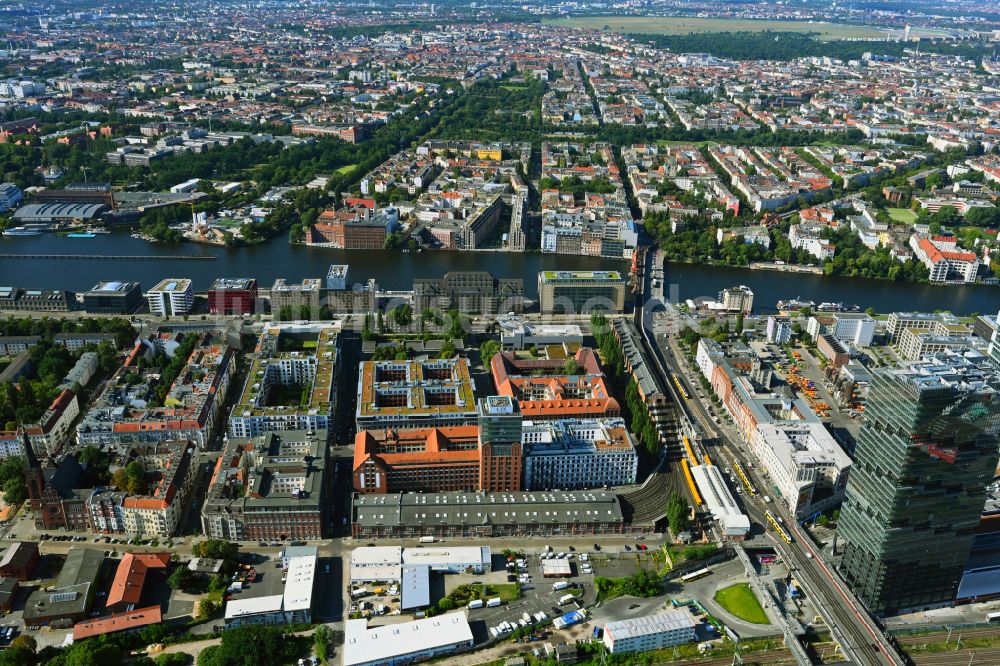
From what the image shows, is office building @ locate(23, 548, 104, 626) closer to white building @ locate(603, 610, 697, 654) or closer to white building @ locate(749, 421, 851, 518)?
white building @ locate(603, 610, 697, 654)

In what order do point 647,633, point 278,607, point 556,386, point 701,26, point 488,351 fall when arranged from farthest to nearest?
point 701,26 → point 488,351 → point 556,386 → point 278,607 → point 647,633

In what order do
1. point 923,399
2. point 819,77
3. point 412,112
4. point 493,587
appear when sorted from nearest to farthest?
point 923,399, point 493,587, point 412,112, point 819,77

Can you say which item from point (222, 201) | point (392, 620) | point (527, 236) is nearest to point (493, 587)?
point (392, 620)

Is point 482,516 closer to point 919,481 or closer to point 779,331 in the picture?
point 919,481

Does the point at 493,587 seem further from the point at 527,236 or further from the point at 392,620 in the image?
the point at 527,236

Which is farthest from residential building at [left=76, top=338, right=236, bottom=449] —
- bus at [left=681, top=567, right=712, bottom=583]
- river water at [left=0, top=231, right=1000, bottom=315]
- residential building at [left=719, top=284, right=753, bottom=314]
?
residential building at [left=719, top=284, right=753, bottom=314]

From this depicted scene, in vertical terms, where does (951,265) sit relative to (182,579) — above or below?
above

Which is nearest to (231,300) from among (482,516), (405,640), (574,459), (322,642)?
(482,516)
